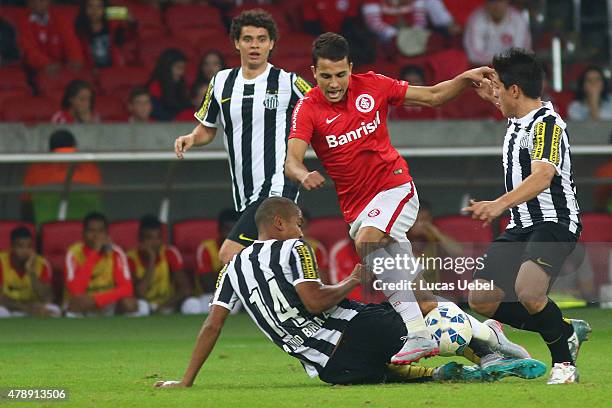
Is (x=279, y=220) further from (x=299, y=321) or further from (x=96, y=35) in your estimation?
(x=96, y=35)

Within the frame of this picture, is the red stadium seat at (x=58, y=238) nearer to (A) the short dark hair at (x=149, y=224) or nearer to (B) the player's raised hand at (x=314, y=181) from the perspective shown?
(A) the short dark hair at (x=149, y=224)

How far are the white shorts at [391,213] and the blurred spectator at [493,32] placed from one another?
869 cm

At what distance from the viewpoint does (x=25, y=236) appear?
1388 centimetres

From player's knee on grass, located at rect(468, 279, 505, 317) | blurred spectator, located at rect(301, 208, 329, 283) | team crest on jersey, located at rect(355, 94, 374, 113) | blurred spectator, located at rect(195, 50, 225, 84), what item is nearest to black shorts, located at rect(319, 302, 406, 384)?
player's knee on grass, located at rect(468, 279, 505, 317)

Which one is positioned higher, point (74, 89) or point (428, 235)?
point (74, 89)

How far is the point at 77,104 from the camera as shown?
14.6 metres

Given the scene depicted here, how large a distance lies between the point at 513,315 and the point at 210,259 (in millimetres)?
6854

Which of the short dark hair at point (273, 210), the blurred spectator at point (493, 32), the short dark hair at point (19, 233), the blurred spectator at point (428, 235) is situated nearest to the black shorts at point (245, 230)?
the short dark hair at point (273, 210)

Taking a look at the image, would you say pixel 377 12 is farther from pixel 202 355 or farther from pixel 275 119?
pixel 202 355

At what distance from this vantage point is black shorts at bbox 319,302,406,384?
753 cm

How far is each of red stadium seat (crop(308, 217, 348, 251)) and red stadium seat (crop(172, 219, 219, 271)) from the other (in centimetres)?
104

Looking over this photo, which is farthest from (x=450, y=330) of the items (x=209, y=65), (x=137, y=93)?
(x=209, y=65)

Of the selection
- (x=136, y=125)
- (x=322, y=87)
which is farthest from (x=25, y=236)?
(x=322, y=87)

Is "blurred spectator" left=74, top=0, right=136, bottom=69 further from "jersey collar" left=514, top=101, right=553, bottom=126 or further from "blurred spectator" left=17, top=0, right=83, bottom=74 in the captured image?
"jersey collar" left=514, top=101, right=553, bottom=126
